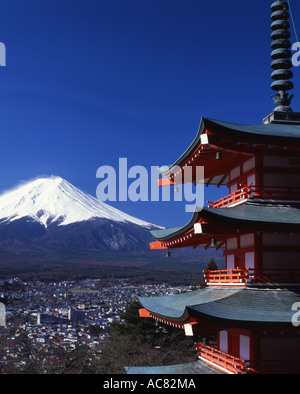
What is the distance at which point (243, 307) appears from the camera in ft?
40.5

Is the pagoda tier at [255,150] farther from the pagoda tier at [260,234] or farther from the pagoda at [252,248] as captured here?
the pagoda tier at [260,234]

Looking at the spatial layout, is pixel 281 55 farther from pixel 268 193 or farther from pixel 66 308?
pixel 66 308

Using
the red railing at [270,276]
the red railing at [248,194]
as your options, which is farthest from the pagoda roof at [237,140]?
the red railing at [270,276]

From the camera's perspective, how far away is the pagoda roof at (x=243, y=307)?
11656 mm

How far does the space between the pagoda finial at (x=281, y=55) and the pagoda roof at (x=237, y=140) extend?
1103 mm

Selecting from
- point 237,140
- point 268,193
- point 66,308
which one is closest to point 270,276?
point 268,193

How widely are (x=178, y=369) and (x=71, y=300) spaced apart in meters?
90.4

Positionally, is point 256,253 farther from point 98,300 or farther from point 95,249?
point 95,249

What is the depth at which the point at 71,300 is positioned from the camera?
102m

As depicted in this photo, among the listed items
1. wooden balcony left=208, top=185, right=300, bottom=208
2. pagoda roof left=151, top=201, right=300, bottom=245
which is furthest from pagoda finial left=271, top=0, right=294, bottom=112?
pagoda roof left=151, top=201, right=300, bottom=245

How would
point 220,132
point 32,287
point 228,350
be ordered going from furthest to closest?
point 32,287
point 228,350
point 220,132

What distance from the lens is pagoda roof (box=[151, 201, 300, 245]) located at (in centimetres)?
1244
